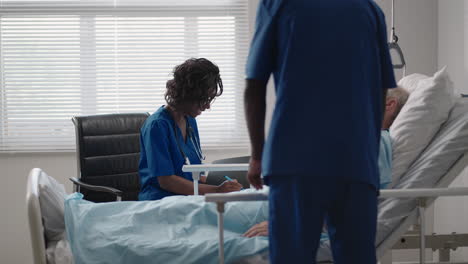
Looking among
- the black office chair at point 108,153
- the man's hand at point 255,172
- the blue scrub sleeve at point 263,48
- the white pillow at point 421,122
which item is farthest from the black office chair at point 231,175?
the blue scrub sleeve at point 263,48

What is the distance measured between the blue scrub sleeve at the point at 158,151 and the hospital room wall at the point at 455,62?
171 cm

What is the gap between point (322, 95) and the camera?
130 centimetres

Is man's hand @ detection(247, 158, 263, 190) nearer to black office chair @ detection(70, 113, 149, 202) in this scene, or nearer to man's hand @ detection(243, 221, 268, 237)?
man's hand @ detection(243, 221, 268, 237)

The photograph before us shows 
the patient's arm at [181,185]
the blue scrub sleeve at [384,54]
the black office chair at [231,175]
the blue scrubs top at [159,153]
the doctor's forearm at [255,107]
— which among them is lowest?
the black office chair at [231,175]

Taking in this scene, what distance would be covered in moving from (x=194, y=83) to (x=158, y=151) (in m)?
0.33

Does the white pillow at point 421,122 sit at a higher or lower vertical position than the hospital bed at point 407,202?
higher

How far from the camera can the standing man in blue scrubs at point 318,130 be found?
1301 mm

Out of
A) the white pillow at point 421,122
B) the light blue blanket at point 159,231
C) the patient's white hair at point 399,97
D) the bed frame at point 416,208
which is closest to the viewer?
the bed frame at point 416,208

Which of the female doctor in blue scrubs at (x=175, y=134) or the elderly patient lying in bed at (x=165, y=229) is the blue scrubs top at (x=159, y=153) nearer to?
the female doctor in blue scrubs at (x=175, y=134)

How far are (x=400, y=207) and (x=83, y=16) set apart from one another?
2.83 m

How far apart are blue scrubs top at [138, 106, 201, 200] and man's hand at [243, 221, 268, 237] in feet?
2.43

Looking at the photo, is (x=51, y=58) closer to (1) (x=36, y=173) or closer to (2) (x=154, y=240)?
(1) (x=36, y=173)

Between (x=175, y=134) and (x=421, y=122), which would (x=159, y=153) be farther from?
(x=421, y=122)

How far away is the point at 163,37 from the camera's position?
4.00m
